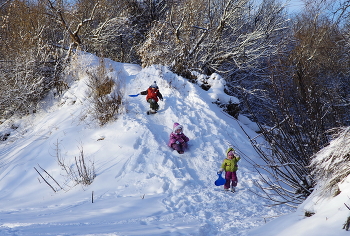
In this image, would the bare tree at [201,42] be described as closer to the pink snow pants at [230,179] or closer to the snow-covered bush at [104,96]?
the snow-covered bush at [104,96]

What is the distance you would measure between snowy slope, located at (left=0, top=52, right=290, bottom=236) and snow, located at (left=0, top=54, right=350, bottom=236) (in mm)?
24

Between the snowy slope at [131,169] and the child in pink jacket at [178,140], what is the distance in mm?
185

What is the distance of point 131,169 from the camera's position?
617 cm

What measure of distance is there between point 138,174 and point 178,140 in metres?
1.46

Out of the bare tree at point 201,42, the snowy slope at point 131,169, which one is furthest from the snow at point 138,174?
the bare tree at point 201,42

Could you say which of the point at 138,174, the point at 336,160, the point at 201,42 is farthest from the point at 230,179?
the point at 201,42

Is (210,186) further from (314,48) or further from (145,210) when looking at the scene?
(314,48)

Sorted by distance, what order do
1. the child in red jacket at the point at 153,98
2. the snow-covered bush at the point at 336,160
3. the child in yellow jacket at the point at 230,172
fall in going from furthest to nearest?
the child in red jacket at the point at 153,98 → the child in yellow jacket at the point at 230,172 → the snow-covered bush at the point at 336,160

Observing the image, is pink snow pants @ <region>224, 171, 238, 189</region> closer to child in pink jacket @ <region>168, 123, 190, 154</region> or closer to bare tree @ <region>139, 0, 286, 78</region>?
child in pink jacket @ <region>168, 123, 190, 154</region>

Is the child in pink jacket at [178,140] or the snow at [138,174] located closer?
the snow at [138,174]

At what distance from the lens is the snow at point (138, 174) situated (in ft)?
12.0

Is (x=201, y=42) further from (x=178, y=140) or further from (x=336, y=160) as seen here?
(x=336, y=160)

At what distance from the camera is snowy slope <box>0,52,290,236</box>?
160 inches

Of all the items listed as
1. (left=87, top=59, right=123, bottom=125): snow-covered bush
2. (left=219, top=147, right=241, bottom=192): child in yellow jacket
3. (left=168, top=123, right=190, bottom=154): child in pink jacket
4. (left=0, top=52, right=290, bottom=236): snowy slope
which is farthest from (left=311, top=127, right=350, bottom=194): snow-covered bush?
(left=87, top=59, right=123, bottom=125): snow-covered bush
